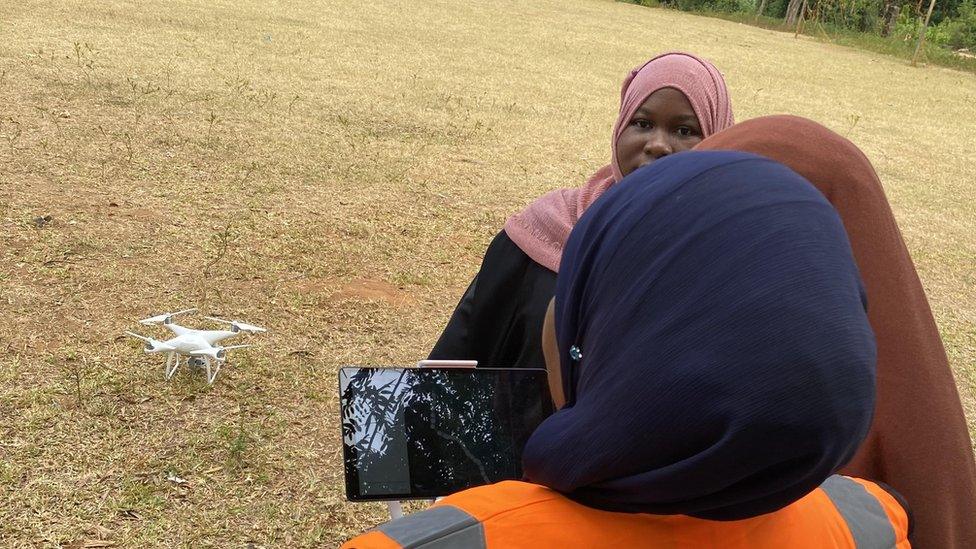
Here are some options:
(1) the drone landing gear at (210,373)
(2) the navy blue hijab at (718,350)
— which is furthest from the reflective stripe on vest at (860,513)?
(1) the drone landing gear at (210,373)

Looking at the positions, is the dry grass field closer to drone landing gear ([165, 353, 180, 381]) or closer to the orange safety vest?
drone landing gear ([165, 353, 180, 381])

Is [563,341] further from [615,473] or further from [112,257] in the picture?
[112,257]

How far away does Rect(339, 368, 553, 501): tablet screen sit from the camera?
1.31m

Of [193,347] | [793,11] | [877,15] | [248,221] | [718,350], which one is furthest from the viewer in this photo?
[877,15]

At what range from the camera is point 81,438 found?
10.1 ft

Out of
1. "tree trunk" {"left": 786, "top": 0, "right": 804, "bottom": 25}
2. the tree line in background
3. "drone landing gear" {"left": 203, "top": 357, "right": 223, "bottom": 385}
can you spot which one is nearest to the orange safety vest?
"drone landing gear" {"left": 203, "top": 357, "right": 223, "bottom": 385}

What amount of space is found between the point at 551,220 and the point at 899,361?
1.11 m

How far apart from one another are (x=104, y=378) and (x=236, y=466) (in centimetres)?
69

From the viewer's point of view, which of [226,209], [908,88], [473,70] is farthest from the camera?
[908,88]

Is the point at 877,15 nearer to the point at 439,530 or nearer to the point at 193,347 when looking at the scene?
the point at 193,347

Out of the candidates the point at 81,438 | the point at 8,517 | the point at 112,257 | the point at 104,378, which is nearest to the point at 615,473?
the point at 8,517

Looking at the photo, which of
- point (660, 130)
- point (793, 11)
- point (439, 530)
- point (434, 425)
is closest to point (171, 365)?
point (660, 130)

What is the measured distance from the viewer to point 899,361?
1131 mm

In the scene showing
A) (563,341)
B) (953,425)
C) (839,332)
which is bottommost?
(953,425)
